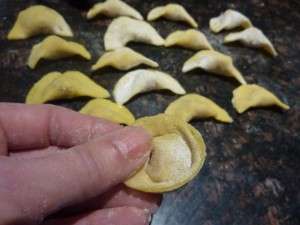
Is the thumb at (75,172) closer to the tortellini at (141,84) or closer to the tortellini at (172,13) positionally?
the tortellini at (141,84)

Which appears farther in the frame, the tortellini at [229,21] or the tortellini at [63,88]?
the tortellini at [229,21]

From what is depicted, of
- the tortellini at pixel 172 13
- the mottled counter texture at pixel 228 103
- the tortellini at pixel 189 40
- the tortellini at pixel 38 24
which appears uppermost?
the tortellini at pixel 38 24

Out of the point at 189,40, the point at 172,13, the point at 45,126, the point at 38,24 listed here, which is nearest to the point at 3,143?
the point at 45,126

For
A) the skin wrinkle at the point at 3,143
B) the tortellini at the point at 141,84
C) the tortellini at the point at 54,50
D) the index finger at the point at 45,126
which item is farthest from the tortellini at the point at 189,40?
the skin wrinkle at the point at 3,143

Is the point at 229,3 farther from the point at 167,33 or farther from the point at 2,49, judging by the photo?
the point at 2,49

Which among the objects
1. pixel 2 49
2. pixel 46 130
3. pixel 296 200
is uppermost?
pixel 46 130

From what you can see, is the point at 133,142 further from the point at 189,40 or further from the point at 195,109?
the point at 189,40

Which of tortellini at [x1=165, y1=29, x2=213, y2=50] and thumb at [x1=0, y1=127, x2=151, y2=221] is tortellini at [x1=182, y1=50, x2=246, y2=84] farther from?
thumb at [x1=0, y1=127, x2=151, y2=221]

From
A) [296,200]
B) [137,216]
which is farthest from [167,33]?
[137,216]
